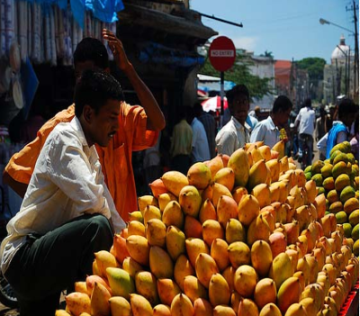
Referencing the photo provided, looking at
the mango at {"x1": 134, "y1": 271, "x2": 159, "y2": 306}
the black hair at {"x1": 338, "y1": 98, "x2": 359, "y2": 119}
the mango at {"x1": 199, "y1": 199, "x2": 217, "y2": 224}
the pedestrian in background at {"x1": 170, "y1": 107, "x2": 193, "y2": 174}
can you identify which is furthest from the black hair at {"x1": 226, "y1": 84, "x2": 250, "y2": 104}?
the pedestrian in background at {"x1": 170, "y1": 107, "x2": 193, "y2": 174}

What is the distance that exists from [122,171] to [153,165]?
24.6ft

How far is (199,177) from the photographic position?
108 inches

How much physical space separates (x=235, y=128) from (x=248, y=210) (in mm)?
2869

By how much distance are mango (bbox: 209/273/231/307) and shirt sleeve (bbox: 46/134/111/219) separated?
75 cm

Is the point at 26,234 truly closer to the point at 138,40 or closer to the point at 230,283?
the point at 230,283

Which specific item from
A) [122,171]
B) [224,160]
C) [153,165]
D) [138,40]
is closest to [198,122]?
[153,165]

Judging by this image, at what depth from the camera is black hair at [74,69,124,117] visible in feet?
10.0

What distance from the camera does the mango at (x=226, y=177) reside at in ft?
9.11

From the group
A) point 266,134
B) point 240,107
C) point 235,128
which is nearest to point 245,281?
point 235,128

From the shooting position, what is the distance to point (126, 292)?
2549 millimetres

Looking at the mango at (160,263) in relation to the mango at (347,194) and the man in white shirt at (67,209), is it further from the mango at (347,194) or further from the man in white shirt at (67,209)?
the mango at (347,194)

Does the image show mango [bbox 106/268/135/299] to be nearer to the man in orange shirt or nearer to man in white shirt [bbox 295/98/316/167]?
the man in orange shirt

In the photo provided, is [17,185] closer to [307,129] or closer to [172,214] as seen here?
[172,214]

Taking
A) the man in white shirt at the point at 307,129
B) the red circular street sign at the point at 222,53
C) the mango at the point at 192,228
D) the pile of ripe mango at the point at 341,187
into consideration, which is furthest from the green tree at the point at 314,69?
the mango at the point at 192,228
